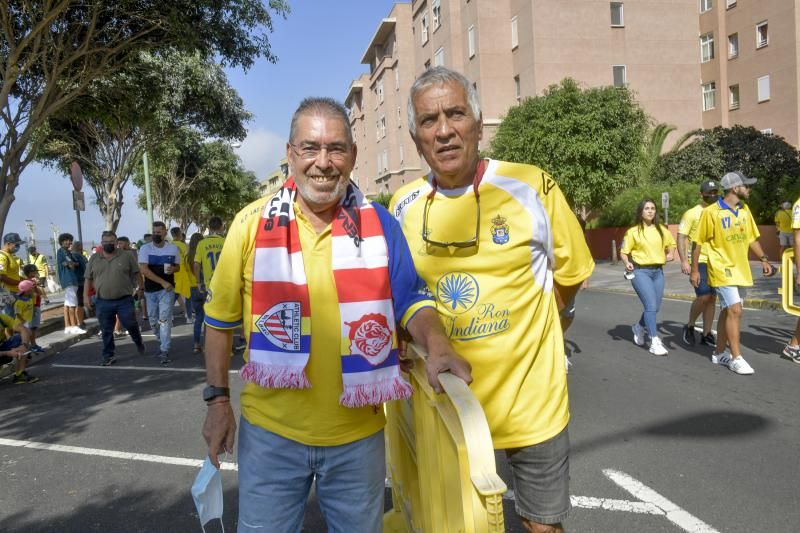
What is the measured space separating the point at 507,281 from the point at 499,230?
0.19 meters

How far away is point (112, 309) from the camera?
29.2 feet

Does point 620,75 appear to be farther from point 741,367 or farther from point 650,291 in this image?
point 741,367

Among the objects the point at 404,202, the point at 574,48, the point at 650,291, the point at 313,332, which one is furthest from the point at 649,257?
the point at 574,48

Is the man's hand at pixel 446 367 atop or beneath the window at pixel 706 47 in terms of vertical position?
beneath

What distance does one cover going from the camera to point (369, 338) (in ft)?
6.57

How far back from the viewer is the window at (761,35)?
30953 millimetres

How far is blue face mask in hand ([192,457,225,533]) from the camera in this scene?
2109 millimetres

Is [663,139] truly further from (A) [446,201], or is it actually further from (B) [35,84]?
(A) [446,201]

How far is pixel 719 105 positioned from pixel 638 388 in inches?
1310

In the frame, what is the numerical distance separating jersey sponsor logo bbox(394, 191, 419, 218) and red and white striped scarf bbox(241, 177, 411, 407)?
50 cm

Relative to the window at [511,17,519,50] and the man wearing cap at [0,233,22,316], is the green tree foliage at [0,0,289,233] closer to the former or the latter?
the man wearing cap at [0,233,22,316]

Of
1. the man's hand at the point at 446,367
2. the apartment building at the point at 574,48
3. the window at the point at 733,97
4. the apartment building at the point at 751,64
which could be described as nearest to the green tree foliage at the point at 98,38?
the man's hand at the point at 446,367

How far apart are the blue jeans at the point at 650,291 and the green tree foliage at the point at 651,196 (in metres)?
15.2

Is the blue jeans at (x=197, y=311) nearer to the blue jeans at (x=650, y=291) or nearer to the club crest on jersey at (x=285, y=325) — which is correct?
the blue jeans at (x=650, y=291)
